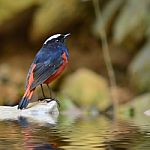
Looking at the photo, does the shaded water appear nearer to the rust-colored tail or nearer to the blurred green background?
the rust-colored tail

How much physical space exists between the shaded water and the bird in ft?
2.43

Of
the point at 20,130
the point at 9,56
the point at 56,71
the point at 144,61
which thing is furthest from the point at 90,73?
the point at 20,130

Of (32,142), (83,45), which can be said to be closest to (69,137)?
(32,142)

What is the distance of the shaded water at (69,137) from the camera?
4.70 metres

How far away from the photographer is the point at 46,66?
24.8ft

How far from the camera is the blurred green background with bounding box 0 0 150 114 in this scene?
594 inches

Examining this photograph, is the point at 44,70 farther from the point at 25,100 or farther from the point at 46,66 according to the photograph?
the point at 25,100

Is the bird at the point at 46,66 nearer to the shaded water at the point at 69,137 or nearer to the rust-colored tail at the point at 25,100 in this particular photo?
the rust-colored tail at the point at 25,100

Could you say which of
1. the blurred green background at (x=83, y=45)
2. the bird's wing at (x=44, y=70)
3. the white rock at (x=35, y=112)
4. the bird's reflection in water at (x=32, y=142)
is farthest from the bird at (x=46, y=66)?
the blurred green background at (x=83, y=45)

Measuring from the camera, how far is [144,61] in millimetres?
14430

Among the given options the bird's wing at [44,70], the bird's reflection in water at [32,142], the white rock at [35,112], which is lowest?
the bird's reflection in water at [32,142]

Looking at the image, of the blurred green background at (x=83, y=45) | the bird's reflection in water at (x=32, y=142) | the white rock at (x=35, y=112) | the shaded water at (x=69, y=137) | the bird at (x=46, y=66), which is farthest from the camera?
the blurred green background at (x=83, y=45)

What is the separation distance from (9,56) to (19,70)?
3.91 ft

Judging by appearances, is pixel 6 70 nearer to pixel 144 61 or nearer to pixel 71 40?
pixel 71 40
